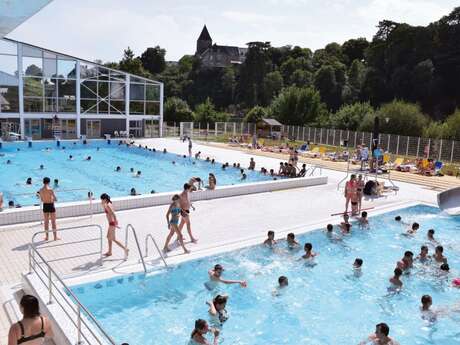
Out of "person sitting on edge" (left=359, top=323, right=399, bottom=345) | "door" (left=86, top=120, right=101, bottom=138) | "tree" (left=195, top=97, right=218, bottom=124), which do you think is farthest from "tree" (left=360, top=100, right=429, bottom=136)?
"person sitting on edge" (left=359, top=323, right=399, bottom=345)

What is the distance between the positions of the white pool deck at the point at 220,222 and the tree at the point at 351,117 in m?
24.1

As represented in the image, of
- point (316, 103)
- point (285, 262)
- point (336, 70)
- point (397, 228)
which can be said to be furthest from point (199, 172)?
point (336, 70)

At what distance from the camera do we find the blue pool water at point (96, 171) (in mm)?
18422

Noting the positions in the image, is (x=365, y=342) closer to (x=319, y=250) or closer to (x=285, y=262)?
(x=285, y=262)

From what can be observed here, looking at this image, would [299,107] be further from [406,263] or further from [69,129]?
[406,263]

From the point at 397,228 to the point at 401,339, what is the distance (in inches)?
236

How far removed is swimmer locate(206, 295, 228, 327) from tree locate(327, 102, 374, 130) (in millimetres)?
36991

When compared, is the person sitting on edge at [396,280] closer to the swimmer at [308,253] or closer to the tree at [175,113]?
the swimmer at [308,253]

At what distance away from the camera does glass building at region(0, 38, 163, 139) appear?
30766mm

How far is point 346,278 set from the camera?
376 inches

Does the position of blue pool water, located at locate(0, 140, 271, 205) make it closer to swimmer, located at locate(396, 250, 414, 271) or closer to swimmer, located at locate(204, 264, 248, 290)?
swimmer, located at locate(204, 264, 248, 290)

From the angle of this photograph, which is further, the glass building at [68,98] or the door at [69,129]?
the door at [69,129]

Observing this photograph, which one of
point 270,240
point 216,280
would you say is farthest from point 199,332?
point 270,240


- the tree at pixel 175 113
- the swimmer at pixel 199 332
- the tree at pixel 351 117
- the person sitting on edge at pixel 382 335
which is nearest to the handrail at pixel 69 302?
the swimmer at pixel 199 332
